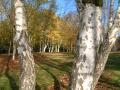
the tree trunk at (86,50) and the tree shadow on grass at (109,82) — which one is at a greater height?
the tree trunk at (86,50)

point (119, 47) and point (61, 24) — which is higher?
point (61, 24)

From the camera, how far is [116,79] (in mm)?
22609

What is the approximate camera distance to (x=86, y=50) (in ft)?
21.5

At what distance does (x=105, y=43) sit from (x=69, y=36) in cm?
6030

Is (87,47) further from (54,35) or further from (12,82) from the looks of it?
(54,35)

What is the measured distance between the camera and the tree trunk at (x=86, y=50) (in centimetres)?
657

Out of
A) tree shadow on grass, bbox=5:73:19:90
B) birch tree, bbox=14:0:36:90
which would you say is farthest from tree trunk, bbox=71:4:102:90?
tree shadow on grass, bbox=5:73:19:90

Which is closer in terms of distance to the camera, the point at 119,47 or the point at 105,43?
the point at 105,43

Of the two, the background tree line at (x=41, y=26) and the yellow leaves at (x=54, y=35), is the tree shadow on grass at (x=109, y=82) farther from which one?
the yellow leaves at (x=54, y=35)

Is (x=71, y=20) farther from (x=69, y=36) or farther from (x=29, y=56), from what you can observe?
(x=29, y=56)

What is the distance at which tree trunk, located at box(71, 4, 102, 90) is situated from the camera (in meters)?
6.57

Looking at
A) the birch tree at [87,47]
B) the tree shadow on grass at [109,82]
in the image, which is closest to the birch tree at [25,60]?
the birch tree at [87,47]

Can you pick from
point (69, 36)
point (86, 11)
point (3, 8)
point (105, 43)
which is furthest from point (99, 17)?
point (69, 36)

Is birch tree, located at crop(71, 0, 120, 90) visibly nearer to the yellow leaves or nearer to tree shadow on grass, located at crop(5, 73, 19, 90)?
tree shadow on grass, located at crop(5, 73, 19, 90)
